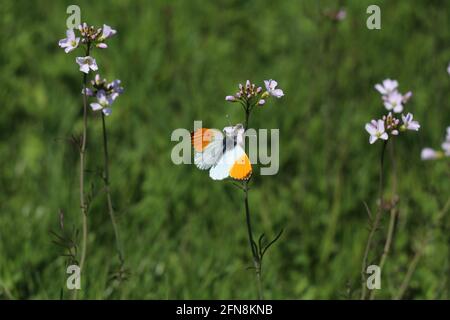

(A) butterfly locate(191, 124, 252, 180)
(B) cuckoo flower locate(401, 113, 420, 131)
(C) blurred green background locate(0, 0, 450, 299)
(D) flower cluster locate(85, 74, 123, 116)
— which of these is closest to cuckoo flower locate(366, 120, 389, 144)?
(B) cuckoo flower locate(401, 113, 420, 131)

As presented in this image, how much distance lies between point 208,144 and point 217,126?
171 centimetres

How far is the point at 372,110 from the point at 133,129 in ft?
4.74

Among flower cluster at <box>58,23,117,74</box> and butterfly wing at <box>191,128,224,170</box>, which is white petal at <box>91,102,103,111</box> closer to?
flower cluster at <box>58,23,117,74</box>

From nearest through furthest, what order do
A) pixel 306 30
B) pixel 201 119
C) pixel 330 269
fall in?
pixel 330 269 → pixel 201 119 → pixel 306 30

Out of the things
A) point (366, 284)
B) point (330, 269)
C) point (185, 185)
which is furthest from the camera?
point (185, 185)

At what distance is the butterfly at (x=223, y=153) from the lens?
6.53 feet

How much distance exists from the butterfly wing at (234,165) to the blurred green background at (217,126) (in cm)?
97

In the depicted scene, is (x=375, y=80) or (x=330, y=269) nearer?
(x=330, y=269)

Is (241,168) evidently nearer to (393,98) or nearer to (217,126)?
(393,98)

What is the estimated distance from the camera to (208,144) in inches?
82.3

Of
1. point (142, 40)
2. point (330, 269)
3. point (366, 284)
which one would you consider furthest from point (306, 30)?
point (366, 284)

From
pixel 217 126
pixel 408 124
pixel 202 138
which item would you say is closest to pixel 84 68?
pixel 202 138

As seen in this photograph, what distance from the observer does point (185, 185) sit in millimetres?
3525
